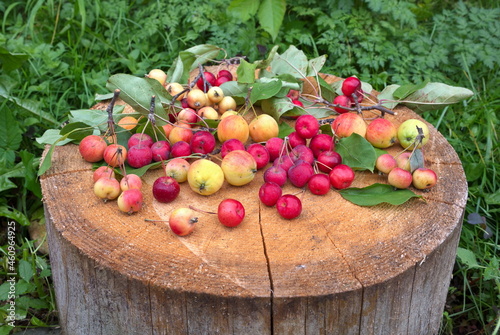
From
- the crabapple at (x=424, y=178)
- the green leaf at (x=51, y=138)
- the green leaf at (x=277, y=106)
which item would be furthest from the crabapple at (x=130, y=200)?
the crabapple at (x=424, y=178)

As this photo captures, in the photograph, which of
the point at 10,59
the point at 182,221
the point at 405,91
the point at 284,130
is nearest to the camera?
the point at 182,221

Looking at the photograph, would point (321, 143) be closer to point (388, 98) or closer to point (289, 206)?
point (289, 206)

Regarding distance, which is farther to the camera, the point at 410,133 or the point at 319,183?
the point at 410,133

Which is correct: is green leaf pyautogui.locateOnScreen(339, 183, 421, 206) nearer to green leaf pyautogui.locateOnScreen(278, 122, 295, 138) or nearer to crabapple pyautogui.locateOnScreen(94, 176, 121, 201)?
green leaf pyautogui.locateOnScreen(278, 122, 295, 138)

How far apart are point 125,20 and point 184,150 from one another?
2532 mm

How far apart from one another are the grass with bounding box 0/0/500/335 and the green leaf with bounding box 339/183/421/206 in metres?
0.98

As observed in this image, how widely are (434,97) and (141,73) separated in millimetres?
2254

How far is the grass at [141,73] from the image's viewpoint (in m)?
2.96

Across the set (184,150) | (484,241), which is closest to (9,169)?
(184,150)

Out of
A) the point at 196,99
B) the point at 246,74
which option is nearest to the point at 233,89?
A: the point at 246,74

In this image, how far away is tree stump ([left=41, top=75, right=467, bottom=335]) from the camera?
175 centimetres

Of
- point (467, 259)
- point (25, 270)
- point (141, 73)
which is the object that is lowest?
point (25, 270)

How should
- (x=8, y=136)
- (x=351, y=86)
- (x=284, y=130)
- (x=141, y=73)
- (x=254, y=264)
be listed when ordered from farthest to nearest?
(x=141, y=73)
(x=8, y=136)
(x=351, y=86)
(x=284, y=130)
(x=254, y=264)

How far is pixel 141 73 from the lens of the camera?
4070 mm
